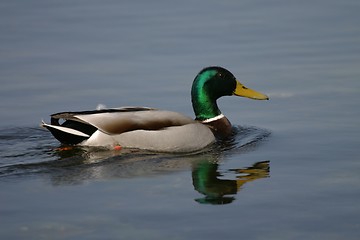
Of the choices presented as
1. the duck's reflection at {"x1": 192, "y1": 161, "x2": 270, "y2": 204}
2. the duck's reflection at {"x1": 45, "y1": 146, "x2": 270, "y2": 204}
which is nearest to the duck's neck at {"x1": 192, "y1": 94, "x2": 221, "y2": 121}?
the duck's reflection at {"x1": 45, "y1": 146, "x2": 270, "y2": 204}

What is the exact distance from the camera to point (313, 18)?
1586 cm

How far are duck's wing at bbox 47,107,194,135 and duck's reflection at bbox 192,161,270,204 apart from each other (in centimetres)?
96

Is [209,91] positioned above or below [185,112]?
above

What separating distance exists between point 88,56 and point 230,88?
295 centimetres

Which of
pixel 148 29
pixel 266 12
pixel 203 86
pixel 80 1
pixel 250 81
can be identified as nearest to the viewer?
pixel 203 86

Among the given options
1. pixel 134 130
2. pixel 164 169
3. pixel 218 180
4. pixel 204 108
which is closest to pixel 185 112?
pixel 204 108

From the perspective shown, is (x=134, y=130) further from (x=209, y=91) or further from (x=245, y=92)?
(x=245, y=92)

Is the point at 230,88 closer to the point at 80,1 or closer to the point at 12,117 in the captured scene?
the point at 12,117

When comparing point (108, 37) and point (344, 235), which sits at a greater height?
point (108, 37)

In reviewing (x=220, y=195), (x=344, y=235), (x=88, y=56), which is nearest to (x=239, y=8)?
(x=88, y=56)

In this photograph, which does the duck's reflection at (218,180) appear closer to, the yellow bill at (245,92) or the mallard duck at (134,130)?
the mallard duck at (134,130)

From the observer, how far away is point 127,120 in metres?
10.8

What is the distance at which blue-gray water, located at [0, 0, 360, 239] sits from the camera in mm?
7715

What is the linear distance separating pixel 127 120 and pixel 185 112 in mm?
1303
